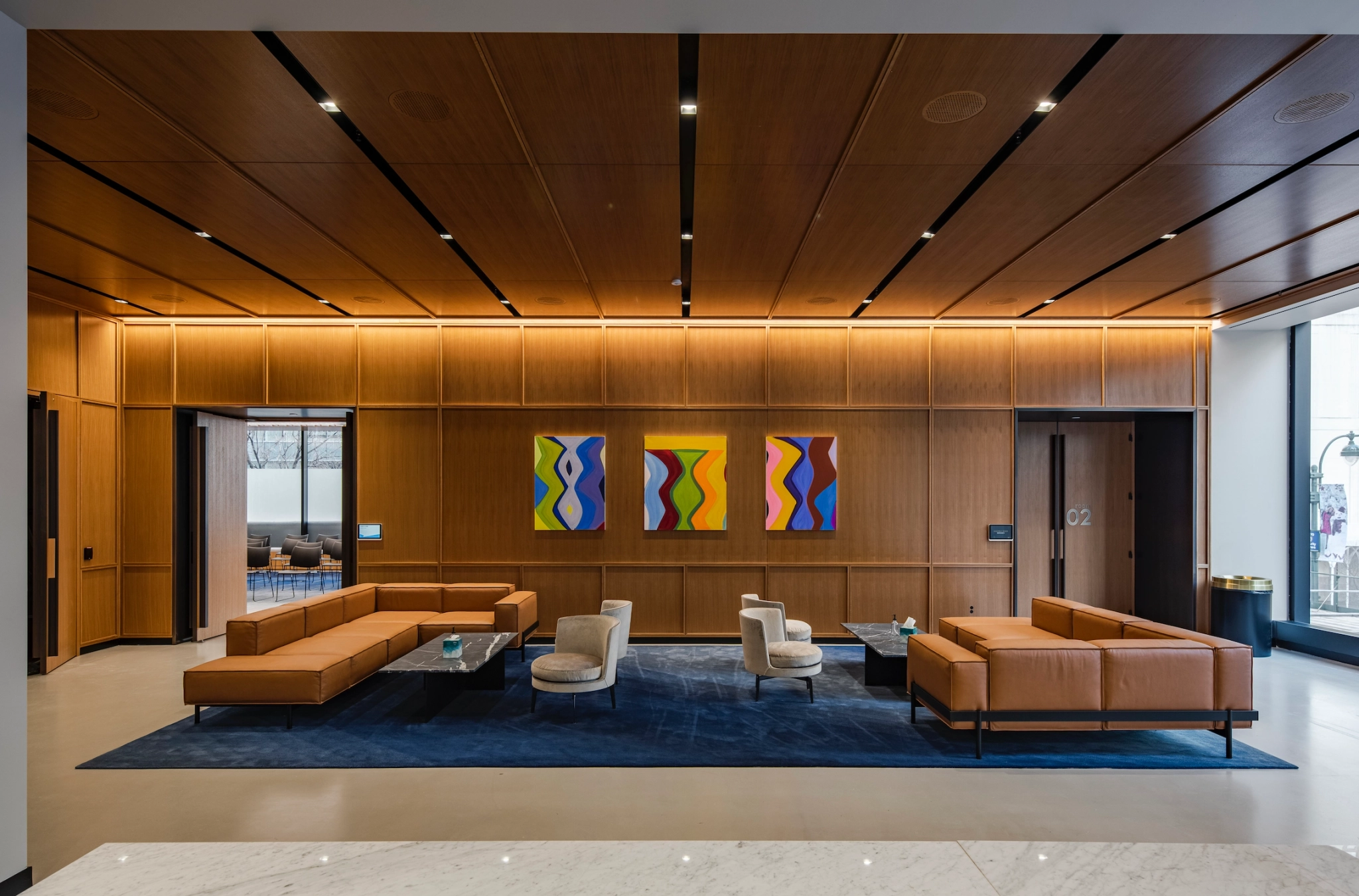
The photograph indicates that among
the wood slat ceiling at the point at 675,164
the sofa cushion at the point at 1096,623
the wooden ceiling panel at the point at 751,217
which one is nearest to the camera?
the wood slat ceiling at the point at 675,164

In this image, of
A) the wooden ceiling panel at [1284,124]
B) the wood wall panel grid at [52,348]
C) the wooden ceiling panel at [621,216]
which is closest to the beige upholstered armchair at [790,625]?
the wooden ceiling panel at [621,216]

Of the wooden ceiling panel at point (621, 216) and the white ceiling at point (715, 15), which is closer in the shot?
the white ceiling at point (715, 15)

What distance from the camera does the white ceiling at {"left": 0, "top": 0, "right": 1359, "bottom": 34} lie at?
8.25ft

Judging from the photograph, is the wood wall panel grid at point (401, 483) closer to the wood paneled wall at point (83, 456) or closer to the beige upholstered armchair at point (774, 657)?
the wood paneled wall at point (83, 456)

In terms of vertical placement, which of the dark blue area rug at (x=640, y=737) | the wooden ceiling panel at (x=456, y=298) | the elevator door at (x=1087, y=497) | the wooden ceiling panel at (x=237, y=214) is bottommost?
the dark blue area rug at (x=640, y=737)

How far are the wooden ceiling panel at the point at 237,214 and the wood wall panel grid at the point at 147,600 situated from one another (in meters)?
4.28

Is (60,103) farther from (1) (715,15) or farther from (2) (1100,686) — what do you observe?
(2) (1100,686)

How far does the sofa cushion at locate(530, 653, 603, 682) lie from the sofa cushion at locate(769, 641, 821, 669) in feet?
4.93

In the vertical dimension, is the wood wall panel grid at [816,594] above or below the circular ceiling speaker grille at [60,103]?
below

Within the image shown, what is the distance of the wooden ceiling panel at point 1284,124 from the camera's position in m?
3.07

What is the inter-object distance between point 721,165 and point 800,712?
4155 mm

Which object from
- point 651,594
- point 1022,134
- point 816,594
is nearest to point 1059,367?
point 816,594

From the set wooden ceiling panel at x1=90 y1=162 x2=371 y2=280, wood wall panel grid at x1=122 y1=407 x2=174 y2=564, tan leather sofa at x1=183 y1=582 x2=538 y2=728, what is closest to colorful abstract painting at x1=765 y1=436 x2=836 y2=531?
tan leather sofa at x1=183 y1=582 x2=538 y2=728

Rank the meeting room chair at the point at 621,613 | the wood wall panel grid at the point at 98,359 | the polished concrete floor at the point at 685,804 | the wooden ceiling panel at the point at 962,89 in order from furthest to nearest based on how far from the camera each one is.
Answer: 1. the wood wall panel grid at the point at 98,359
2. the meeting room chair at the point at 621,613
3. the polished concrete floor at the point at 685,804
4. the wooden ceiling panel at the point at 962,89
